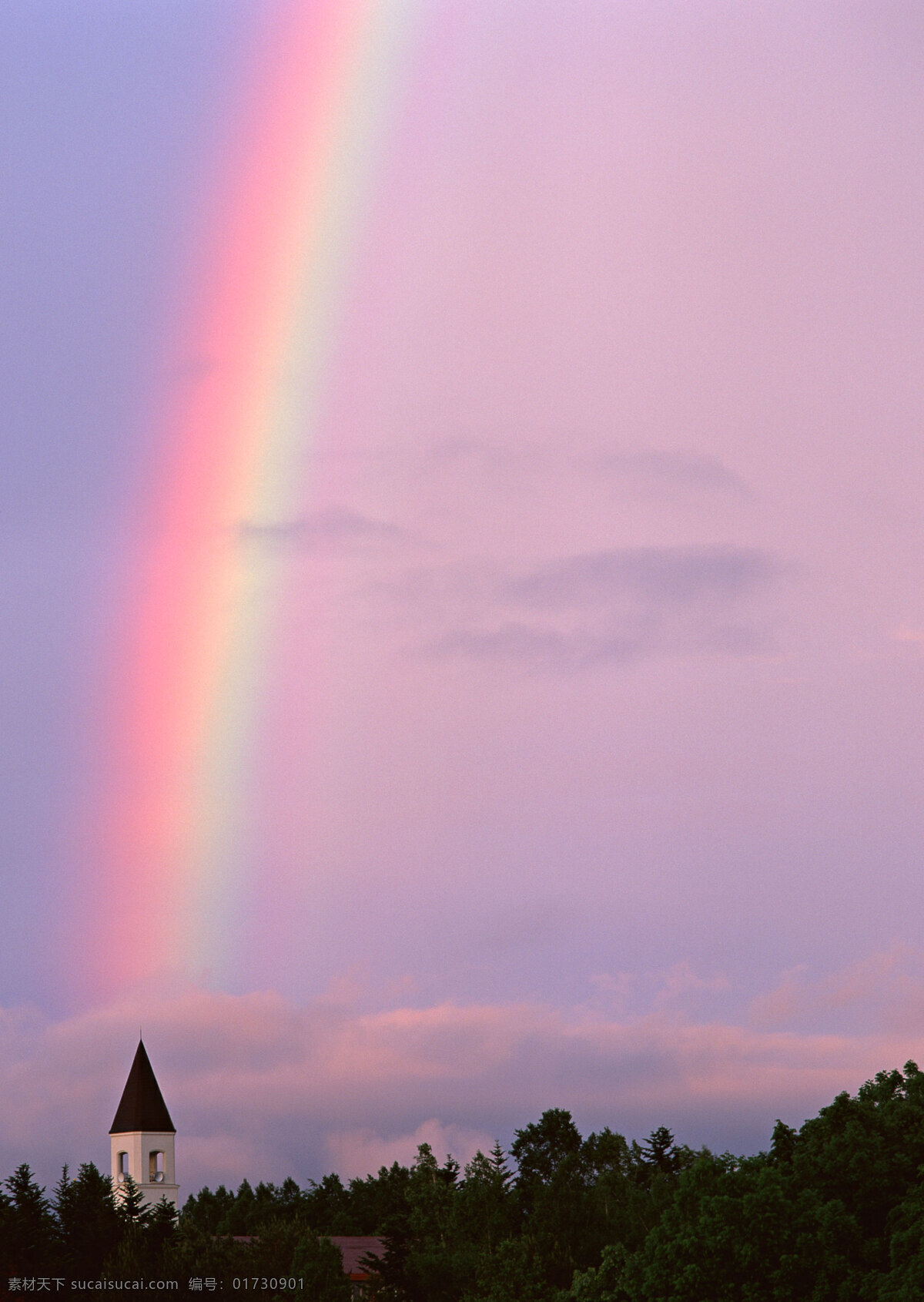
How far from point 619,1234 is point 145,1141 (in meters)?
49.5

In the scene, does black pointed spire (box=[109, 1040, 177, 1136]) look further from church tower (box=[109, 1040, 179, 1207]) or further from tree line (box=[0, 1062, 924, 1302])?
tree line (box=[0, 1062, 924, 1302])

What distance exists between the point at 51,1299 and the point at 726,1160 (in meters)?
27.8

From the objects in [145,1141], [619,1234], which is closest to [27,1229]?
[619,1234]

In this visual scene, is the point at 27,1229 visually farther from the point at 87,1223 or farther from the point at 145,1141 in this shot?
the point at 145,1141

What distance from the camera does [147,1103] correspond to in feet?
381

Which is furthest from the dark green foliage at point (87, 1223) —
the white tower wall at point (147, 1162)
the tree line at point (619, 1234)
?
the white tower wall at point (147, 1162)

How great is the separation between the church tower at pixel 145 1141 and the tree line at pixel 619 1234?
99.3ft

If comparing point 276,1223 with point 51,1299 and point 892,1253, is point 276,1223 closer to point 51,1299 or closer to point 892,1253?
point 51,1299

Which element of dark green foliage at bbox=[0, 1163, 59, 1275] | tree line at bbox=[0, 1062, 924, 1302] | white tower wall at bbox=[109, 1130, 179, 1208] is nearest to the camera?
tree line at bbox=[0, 1062, 924, 1302]

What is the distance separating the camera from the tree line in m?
54.1

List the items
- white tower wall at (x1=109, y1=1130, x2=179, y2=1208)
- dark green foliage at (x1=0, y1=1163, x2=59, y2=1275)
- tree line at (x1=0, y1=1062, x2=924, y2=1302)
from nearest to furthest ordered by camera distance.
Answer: tree line at (x1=0, y1=1062, x2=924, y2=1302), dark green foliage at (x1=0, y1=1163, x2=59, y2=1275), white tower wall at (x1=109, y1=1130, x2=179, y2=1208)

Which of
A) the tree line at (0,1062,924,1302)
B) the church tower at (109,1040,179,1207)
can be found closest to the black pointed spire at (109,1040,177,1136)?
the church tower at (109,1040,179,1207)

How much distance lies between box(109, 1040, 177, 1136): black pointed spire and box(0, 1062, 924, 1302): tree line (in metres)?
30.7

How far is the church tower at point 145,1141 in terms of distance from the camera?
114 meters
